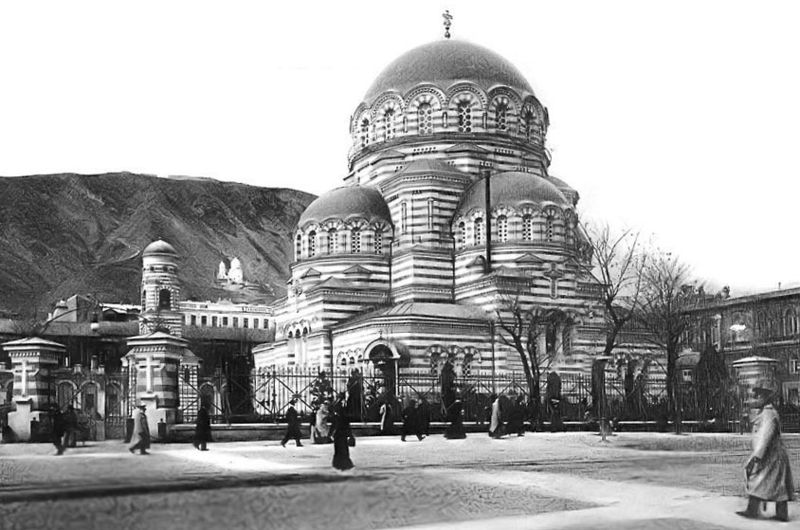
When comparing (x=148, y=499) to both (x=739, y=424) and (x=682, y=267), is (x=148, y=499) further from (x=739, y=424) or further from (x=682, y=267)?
(x=682, y=267)

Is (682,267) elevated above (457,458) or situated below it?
above

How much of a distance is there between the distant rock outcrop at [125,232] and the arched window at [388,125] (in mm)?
5670

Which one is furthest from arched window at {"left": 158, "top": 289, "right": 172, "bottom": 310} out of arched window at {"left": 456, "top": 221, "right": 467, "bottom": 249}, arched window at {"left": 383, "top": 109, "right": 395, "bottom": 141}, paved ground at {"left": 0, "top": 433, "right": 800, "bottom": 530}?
paved ground at {"left": 0, "top": 433, "right": 800, "bottom": 530}

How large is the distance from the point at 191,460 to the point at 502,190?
31.2 metres

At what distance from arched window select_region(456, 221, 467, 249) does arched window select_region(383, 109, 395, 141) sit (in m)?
6.41

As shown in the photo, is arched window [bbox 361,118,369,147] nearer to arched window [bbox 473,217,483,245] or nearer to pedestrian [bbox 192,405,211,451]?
arched window [bbox 473,217,483,245]

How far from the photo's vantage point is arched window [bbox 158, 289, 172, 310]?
62.4 m

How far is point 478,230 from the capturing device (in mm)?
47031

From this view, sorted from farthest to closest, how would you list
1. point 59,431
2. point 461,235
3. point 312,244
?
point 312,244, point 461,235, point 59,431

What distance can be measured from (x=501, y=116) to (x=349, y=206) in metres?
8.60

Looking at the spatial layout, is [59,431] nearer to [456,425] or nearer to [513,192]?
[456,425]

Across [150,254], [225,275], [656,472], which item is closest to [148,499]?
[656,472]

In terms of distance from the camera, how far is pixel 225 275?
105812 millimetres

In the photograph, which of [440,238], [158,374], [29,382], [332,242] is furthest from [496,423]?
[332,242]
